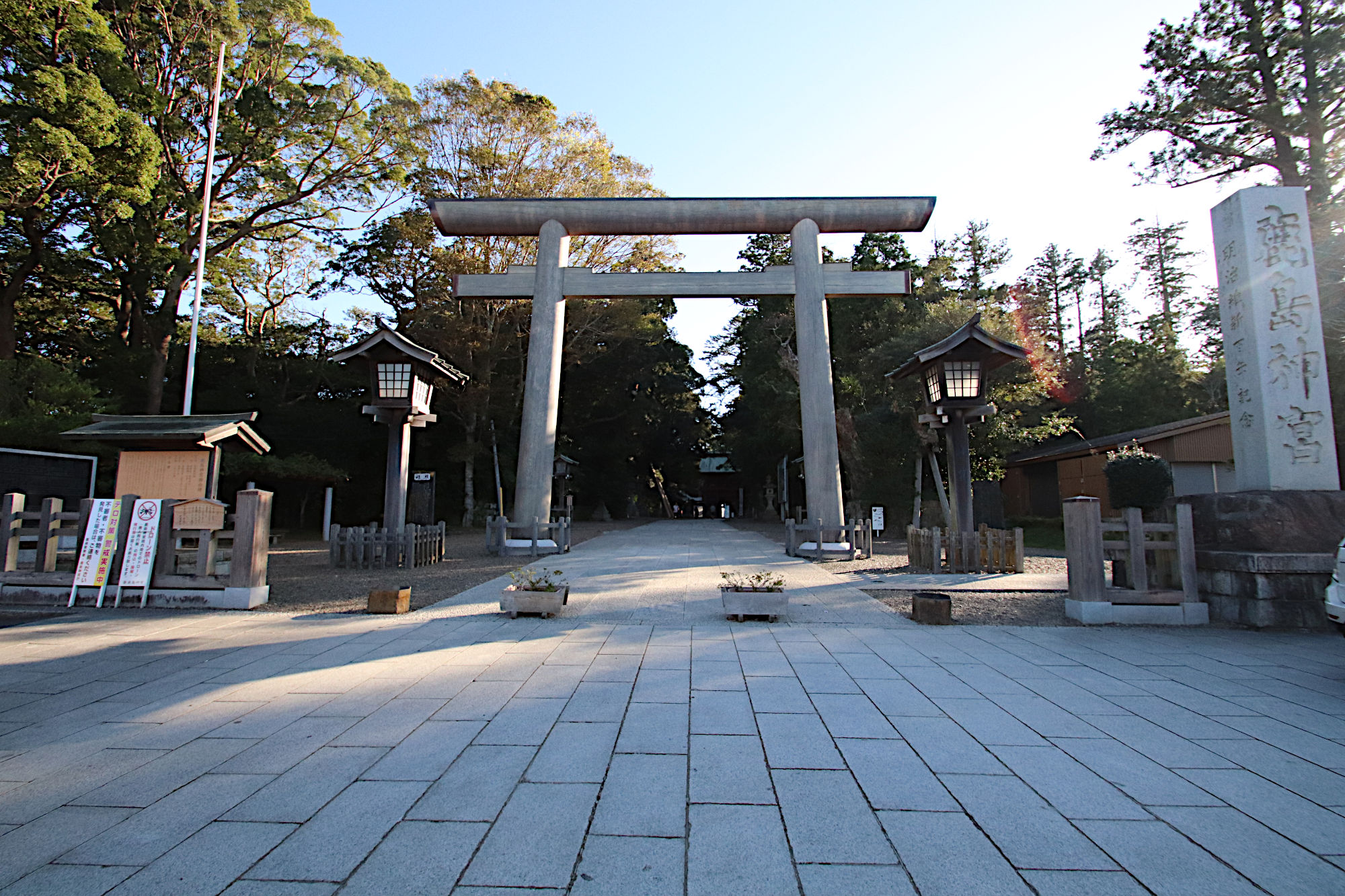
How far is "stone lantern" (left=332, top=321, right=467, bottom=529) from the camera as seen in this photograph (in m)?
10.9

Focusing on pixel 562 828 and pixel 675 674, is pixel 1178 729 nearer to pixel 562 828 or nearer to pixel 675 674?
pixel 675 674

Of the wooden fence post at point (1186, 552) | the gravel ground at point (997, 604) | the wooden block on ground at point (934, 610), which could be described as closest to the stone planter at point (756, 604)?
the wooden block on ground at point (934, 610)

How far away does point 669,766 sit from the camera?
2996mm

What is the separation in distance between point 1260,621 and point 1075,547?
1646 mm

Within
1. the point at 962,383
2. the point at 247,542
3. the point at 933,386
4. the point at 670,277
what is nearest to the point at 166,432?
the point at 247,542

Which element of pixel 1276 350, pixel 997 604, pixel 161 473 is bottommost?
pixel 997 604

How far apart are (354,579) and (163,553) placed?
252cm

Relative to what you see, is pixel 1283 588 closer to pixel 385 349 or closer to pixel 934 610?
pixel 934 610

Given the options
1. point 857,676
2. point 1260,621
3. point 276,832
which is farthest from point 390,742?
point 1260,621

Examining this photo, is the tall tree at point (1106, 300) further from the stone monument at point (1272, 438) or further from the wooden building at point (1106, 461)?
the stone monument at point (1272, 438)

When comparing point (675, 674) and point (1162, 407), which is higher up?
point (1162, 407)

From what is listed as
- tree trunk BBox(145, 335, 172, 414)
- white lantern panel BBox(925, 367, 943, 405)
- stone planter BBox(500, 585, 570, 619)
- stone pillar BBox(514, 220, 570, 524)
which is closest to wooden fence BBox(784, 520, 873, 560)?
white lantern panel BBox(925, 367, 943, 405)

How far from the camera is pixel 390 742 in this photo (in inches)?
129

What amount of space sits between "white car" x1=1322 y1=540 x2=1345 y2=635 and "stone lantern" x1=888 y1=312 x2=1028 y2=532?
17.9 ft
